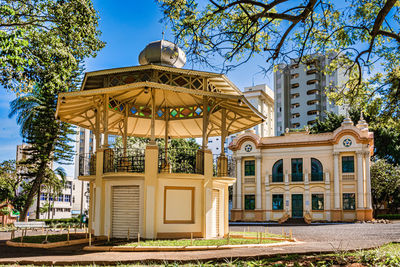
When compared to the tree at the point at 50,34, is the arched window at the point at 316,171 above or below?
below

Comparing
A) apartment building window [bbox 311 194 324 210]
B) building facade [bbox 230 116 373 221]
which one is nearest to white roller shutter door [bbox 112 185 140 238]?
building facade [bbox 230 116 373 221]

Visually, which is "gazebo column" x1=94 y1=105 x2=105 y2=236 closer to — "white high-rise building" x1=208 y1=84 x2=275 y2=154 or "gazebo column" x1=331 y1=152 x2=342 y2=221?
"gazebo column" x1=331 y1=152 x2=342 y2=221

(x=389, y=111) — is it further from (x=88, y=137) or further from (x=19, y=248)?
(x=88, y=137)

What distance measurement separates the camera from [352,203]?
138ft

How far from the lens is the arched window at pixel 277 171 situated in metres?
45.9

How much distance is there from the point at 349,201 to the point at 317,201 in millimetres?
3219

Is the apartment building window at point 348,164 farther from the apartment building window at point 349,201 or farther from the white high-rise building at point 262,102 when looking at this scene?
the white high-rise building at point 262,102

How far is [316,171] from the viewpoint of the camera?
146 ft

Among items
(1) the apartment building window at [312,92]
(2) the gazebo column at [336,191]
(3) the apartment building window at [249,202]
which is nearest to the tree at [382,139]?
(2) the gazebo column at [336,191]

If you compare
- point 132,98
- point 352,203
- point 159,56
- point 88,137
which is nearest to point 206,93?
point 159,56

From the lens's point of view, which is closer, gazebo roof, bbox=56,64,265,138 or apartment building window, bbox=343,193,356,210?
gazebo roof, bbox=56,64,265,138

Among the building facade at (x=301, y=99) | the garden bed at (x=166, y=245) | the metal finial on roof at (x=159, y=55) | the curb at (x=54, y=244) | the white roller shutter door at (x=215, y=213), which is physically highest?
the building facade at (x=301, y=99)

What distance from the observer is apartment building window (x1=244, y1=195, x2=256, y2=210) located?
46.6m

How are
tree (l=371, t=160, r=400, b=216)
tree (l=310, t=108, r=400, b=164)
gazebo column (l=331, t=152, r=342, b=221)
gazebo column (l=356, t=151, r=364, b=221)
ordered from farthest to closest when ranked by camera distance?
tree (l=310, t=108, r=400, b=164) < tree (l=371, t=160, r=400, b=216) < gazebo column (l=331, t=152, r=342, b=221) < gazebo column (l=356, t=151, r=364, b=221)
